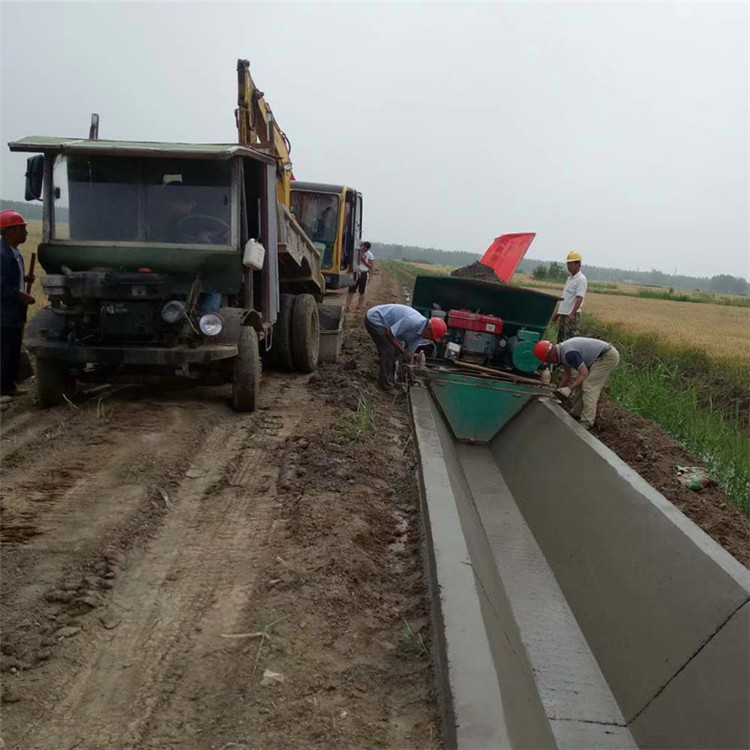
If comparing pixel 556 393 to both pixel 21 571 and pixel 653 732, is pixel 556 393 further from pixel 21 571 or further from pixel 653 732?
pixel 21 571

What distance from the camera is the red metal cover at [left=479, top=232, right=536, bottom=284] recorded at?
34.7 ft

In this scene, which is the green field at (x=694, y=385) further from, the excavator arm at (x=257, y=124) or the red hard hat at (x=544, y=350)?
the excavator arm at (x=257, y=124)

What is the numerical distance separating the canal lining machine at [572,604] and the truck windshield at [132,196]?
2754 millimetres

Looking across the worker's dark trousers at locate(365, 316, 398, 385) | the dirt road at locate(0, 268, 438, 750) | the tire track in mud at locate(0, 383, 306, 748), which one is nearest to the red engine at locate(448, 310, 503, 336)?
the worker's dark trousers at locate(365, 316, 398, 385)

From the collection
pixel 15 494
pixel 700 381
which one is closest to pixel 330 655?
pixel 15 494

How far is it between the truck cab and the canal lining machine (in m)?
2.01

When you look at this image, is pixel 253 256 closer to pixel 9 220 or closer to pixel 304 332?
pixel 304 332

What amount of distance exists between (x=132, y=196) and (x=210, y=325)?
1.38 m

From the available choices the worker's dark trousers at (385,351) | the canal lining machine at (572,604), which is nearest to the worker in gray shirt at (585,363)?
the canal lining machine at (572,604)

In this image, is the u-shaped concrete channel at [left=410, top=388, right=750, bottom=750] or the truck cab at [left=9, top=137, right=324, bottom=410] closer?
the u-shaped concrete channel at [left=410, top=388, right=750, bottom=750]

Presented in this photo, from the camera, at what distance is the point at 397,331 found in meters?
7.80

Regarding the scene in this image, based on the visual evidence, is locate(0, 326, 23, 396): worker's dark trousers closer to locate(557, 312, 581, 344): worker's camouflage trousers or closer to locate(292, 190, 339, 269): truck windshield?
locate(557, 312, 581, 344): worker's camouflage trousers

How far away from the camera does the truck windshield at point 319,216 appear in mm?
15484

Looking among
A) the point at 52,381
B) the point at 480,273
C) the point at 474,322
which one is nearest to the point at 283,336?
the point at 474,322
